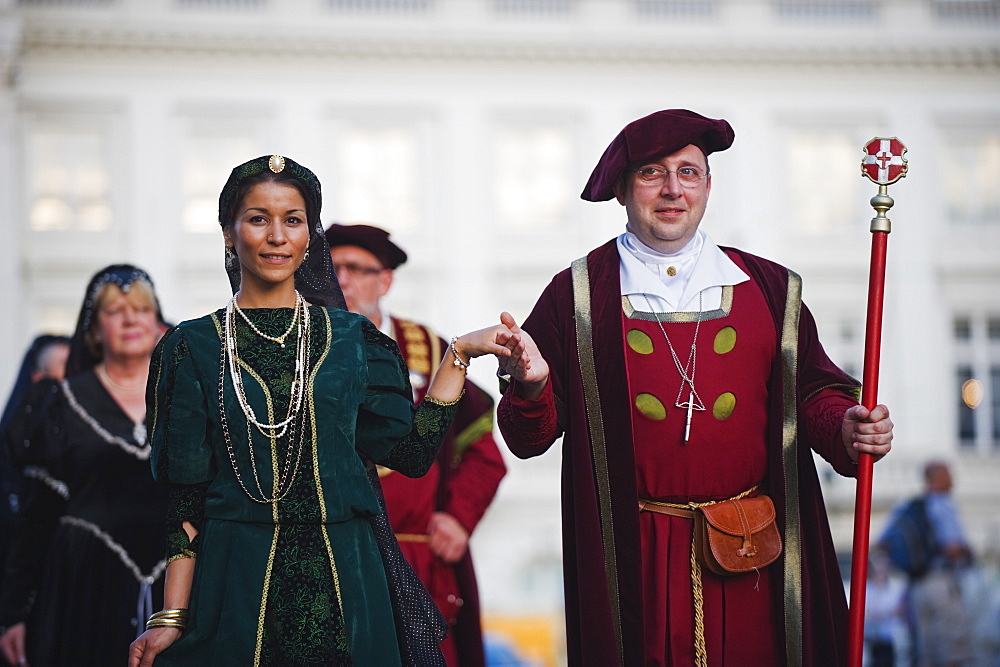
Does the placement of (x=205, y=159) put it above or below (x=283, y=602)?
above

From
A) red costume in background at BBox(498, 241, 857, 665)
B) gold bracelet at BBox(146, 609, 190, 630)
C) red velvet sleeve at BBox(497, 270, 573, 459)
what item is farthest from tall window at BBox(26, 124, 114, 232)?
gold bracelet at BBox(146, 609, 190, 630)

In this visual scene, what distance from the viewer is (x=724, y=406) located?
358cm

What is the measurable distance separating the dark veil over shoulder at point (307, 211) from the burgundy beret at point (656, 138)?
83 centimetres

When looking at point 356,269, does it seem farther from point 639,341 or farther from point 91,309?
point 639,341

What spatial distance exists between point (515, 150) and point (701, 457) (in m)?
18.2

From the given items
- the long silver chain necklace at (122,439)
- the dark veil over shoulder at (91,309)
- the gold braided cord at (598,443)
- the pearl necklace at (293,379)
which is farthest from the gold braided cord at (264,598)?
the dark veil over shoulder at (91,309)

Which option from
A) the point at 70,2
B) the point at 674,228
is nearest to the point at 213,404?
the point at 674,228

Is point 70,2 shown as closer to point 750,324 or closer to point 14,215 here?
point 14,215

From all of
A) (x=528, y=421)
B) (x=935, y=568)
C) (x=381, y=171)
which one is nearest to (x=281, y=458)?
(x=528, y=421)

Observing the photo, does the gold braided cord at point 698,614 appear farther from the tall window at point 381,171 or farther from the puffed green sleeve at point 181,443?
the tall window at point 381,171

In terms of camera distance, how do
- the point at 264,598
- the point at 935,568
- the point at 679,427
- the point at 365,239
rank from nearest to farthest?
the point at 264,598 < the point at 679,427 < the point at 365,239 < the point at 935,568

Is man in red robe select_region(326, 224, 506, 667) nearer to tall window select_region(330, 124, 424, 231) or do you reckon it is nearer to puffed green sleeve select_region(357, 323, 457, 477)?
puffed green sleeve select_region(357, 323, 457, 477)

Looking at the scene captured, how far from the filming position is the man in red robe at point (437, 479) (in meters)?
5.00

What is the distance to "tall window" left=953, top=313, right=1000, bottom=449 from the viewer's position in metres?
Answer: 21.5
